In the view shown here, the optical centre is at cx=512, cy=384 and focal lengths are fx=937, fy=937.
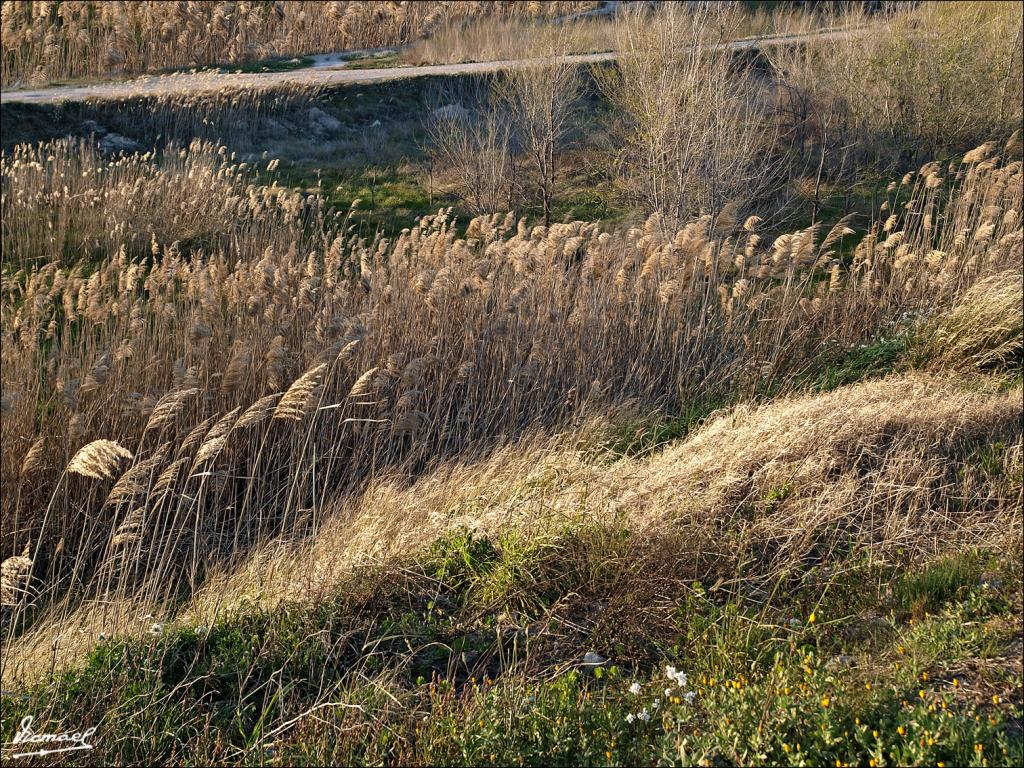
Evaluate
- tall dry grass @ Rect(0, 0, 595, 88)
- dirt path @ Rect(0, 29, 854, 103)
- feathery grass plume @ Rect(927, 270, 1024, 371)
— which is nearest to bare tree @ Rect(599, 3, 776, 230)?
Answer: dirt path @ Rect(0, 29, 854, 103)

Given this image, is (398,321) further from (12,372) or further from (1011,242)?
(1011,242)

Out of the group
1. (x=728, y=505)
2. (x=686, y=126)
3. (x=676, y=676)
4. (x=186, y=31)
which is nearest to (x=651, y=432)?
(x=728, y=505)

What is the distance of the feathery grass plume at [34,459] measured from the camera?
214 inches

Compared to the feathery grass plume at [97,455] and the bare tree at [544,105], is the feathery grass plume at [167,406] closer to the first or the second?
the feathery grass plume at [97,455]

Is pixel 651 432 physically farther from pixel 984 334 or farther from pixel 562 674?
pixel 562 674

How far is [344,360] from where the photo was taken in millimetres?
7090

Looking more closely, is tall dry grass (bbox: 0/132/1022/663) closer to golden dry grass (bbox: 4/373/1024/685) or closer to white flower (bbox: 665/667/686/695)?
golden dry grass (bbox: 4/373/1024/685)

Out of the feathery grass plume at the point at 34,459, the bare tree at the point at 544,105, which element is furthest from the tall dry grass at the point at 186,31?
the feathery grass plume at the point at 34,459

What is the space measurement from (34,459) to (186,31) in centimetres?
1596

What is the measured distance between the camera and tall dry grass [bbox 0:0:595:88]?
18078 millimetres

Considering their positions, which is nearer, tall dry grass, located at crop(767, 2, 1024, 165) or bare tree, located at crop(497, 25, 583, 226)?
bare tree, located at crop(497, 25, 583, 226)

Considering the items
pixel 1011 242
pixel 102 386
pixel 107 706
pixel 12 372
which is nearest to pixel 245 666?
pixel 107 706

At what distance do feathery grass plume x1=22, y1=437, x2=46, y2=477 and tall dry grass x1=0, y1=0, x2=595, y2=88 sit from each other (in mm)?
13825

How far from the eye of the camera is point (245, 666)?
405 cm
